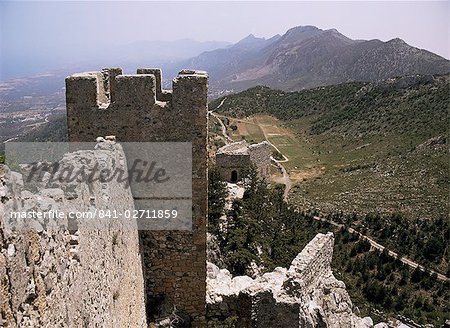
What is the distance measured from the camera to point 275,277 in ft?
33.9

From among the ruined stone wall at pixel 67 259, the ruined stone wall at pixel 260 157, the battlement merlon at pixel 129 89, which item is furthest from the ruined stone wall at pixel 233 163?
the ruined stone wall at pixel 67 259

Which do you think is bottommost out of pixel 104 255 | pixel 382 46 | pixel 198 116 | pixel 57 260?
Result: pixel 104 255

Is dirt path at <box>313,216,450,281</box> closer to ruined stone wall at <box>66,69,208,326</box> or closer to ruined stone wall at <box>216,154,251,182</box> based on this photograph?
ruined stone wall at <box>216,154,251,182</box>

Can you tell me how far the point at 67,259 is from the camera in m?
4.00

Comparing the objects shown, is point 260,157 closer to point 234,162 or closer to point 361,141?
point 234,162

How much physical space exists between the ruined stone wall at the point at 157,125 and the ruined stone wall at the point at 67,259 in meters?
0.93

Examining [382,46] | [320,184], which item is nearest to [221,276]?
[320,184]

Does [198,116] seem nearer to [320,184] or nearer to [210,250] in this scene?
[210,250]

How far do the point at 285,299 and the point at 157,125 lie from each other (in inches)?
180

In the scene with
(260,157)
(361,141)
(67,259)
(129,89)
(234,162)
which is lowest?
(361,141)

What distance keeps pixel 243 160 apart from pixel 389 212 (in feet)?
45.5

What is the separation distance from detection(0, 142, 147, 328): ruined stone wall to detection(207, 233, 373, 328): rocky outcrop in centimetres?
263

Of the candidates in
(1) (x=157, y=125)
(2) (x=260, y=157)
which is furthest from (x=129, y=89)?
(2) (x=260, y=157)

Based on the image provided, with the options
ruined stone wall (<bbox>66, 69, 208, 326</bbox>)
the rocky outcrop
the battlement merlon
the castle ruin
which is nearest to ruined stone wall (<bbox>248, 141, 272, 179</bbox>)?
the castle ruin
